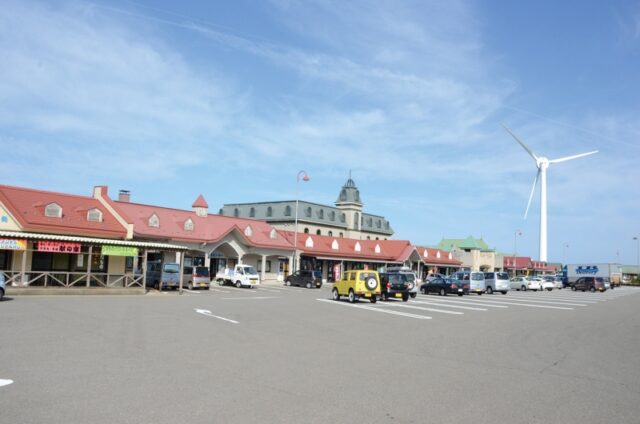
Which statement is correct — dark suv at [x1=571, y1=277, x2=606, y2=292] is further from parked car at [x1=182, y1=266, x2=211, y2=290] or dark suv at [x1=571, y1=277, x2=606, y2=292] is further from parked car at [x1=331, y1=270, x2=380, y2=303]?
parked car at [x1=182, y1=266, x2=211, y2=290]

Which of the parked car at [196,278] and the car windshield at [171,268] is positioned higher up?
the car windshield at [171,268]

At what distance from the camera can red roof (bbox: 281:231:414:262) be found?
5656 centimetres

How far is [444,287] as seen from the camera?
40.1 m

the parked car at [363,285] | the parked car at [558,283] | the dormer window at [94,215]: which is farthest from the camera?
the parked car at [558,283]

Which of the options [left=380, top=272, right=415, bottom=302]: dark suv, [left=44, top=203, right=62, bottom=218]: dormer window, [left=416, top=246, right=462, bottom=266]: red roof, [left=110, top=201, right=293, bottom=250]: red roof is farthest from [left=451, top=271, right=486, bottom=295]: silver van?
[left=44, top=203, right=62, bottom=218]: dormer window

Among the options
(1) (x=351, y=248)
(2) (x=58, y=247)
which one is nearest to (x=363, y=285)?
(2) (x=58, y=247)

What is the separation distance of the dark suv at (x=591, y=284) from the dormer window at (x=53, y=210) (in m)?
51.8

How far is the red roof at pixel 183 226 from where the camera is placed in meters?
40.9

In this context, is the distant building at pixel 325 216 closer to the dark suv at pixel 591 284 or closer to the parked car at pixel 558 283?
the parked car at pixel 558 283

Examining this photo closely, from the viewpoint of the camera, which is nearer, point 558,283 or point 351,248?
point 351,248

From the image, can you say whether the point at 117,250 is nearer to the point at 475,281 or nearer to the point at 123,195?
the point at 123,195

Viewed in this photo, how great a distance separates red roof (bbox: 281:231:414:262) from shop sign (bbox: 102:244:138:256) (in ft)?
81.7

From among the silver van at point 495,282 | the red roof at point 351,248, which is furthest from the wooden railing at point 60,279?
the silver van at point 495,282

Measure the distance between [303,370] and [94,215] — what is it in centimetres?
3041
